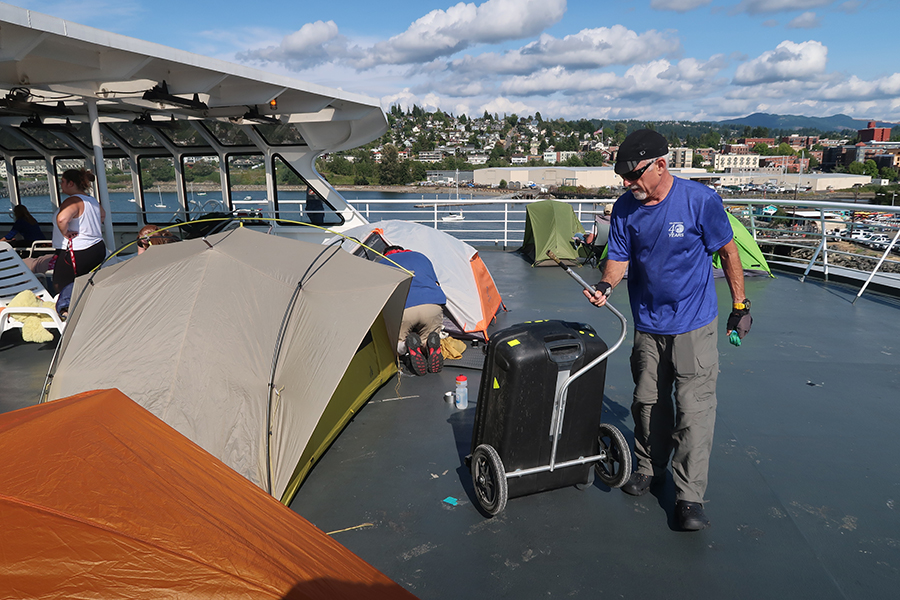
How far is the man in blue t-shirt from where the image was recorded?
2764mm

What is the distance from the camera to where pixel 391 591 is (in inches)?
71.7

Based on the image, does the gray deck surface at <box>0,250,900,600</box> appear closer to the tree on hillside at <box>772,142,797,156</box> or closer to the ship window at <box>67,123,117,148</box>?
the ship window at <box>67,123,117,148</box>

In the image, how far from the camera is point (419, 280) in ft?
17.9

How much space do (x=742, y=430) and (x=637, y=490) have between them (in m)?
1.33

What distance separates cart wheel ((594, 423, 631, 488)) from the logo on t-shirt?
3.66 feet

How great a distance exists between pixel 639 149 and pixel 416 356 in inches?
118

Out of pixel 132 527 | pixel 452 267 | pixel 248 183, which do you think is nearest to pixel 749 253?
pixel 452 267

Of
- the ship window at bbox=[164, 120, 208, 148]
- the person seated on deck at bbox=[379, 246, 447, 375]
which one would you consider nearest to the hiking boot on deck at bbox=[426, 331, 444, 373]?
the person seated on deck at bbox=[379, 246, 447, 375]

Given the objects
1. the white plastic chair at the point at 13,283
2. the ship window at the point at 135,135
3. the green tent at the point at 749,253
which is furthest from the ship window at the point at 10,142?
the green tent at the point at 749,253

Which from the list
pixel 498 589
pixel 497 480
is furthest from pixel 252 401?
pixel 498 589

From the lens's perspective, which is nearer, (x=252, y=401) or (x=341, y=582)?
(x=341, y=582)

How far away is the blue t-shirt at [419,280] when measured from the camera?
5.33 m

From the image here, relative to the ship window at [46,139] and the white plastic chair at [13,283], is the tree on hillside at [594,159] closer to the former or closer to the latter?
the ship window at [46,139]

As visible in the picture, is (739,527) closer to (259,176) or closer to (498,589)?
(498,589)
